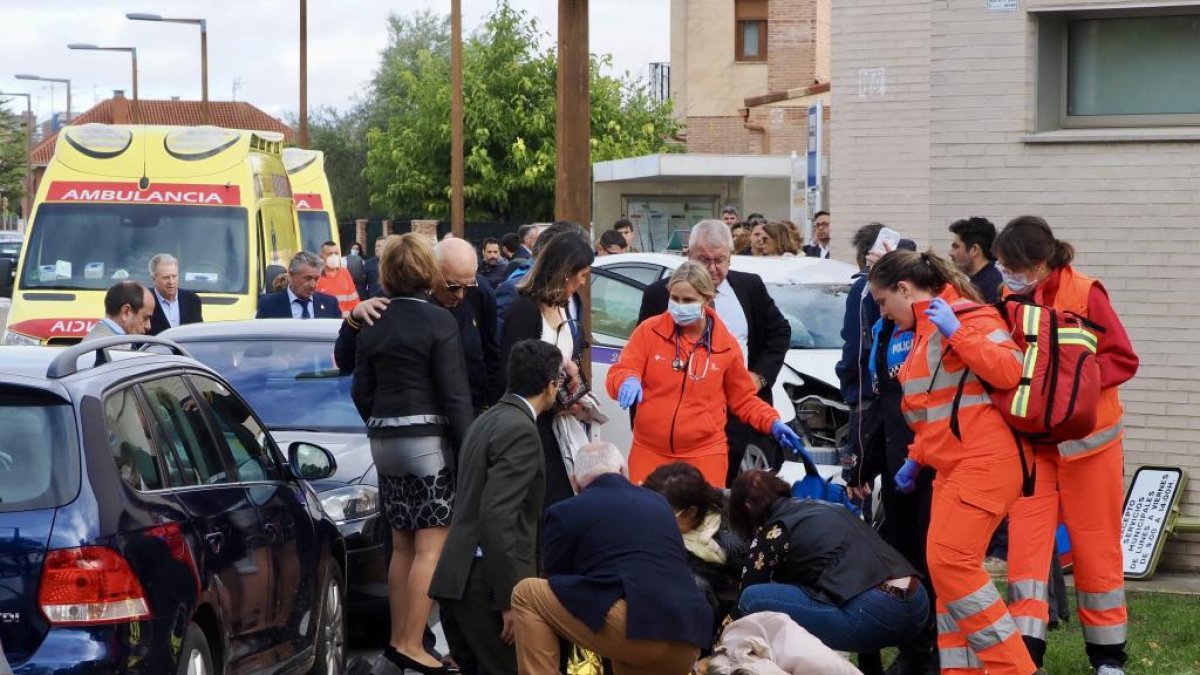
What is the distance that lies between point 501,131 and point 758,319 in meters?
37.8

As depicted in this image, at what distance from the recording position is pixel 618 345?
11766mm

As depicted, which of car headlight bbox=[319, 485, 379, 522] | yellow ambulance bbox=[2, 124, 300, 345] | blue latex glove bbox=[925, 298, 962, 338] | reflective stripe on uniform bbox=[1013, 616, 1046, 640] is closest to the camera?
blue latex glove bbox=[925, 298, 962, 338]

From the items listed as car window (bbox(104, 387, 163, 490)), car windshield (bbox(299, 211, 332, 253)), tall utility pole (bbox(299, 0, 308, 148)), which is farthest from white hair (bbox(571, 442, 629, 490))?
tall utility pole (bbox(299, 0, 308, 148))

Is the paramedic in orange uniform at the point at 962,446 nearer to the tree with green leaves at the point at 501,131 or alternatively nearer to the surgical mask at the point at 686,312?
the surgical mask at the point at 686,312

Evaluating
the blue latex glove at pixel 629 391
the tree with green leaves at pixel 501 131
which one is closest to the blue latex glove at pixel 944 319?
the blue latex glove at pixel 629 391

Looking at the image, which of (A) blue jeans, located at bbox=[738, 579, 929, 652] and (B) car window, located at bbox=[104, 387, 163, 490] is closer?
(B) car window, located at bbox=[104, 387, 163, 490]

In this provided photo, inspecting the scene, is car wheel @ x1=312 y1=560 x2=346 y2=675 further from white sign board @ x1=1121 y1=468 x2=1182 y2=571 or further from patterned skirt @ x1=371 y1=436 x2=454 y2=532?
white sign board @ x1=1121 y1=468 x2=1182 y2=571

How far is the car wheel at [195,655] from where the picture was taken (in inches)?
215

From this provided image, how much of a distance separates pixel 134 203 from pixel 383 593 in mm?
8767

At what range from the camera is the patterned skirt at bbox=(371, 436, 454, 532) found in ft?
25.4

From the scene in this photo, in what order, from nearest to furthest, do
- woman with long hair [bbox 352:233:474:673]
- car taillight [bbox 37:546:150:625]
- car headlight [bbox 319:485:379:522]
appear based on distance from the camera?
1. car taillight [bbox 37:546:150:625]
2. woman with long hair [bbox 352:233:474:673]
3. car headlight [bbox 319:485:379:522]

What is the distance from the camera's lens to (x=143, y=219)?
16.4 meters

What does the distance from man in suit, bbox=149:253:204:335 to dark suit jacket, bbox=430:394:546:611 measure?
5622 millimetres

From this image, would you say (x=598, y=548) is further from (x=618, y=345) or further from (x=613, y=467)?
(x=618, y=345)
